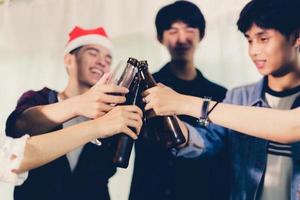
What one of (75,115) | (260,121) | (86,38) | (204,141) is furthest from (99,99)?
(260,121)

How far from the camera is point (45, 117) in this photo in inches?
51.5

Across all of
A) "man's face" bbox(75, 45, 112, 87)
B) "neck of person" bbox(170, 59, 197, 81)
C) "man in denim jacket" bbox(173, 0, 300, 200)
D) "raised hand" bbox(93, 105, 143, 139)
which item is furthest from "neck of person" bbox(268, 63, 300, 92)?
"man's face" bbox(75, 45, 112, 87)

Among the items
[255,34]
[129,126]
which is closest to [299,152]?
[255,34]

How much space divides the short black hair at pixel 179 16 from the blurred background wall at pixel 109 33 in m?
0.02

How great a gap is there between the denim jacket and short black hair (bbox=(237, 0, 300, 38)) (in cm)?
15

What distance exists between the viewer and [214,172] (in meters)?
1.17

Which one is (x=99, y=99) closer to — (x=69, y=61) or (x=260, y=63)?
(x=69, y=61)

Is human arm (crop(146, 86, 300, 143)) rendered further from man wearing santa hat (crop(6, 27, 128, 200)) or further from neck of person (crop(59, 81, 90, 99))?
neck of person (crop(59, 81, 90, 99))

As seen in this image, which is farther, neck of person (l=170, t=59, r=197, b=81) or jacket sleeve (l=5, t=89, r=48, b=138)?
jacket sleeve (l=5, t=89, r=48, b=138)

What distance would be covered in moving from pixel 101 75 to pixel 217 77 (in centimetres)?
34

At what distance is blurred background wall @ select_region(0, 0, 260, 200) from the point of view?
1212mm

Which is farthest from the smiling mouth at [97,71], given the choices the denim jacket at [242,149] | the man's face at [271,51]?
the man's face at [271,51]

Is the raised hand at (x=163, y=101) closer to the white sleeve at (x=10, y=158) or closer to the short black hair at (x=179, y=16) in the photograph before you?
the short black hair at (x=179, y=16)

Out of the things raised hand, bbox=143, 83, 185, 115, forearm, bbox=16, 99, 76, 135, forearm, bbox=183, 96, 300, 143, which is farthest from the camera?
forearm, bbox=16, 99, 76, 135
